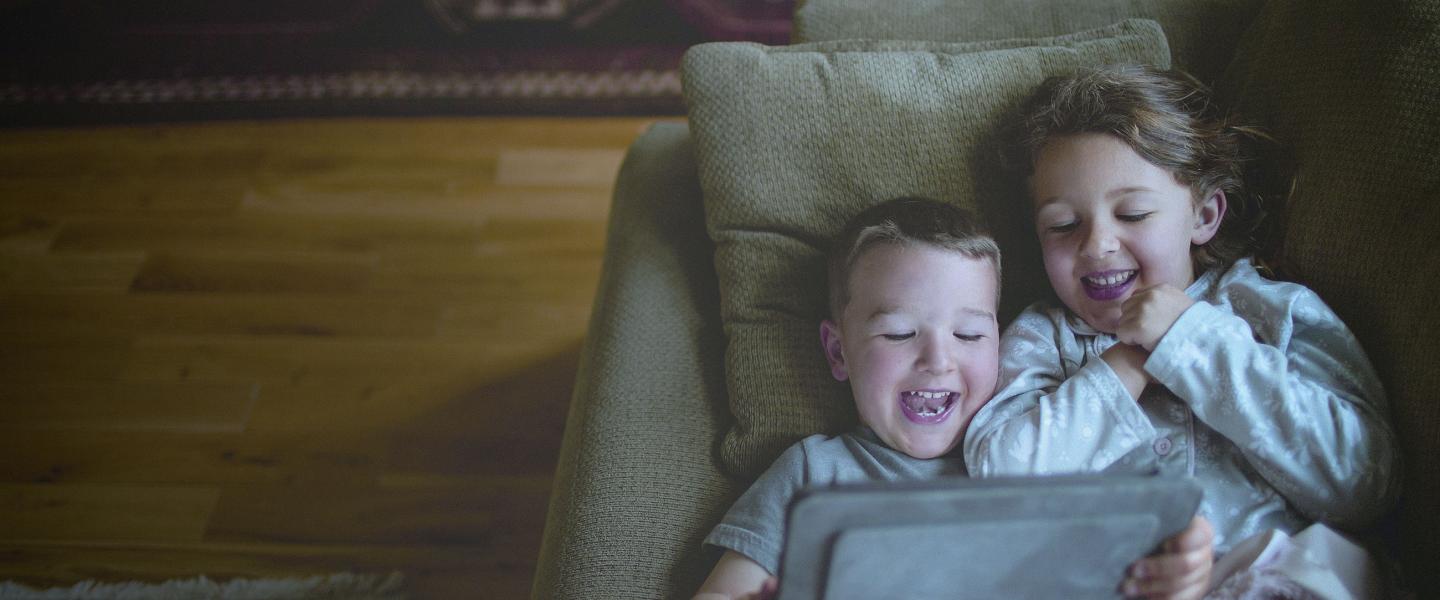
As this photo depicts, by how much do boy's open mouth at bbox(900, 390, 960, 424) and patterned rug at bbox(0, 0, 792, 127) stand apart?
1.63 meters

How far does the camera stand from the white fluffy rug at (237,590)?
1549 mm

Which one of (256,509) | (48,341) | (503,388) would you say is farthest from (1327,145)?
(48,341)

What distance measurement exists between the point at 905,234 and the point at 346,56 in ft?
6.41

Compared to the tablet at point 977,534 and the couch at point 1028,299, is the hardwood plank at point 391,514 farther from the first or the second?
the tablet at point 977,534

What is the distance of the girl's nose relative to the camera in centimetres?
107

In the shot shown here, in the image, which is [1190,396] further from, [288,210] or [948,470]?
[288,210]

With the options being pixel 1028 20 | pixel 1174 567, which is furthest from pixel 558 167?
pixel 1174 567

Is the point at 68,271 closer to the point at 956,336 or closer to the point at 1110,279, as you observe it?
the point at 956,336

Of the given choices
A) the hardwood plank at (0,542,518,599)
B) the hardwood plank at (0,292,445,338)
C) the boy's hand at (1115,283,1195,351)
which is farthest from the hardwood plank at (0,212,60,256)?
the boy's hand at (1115,283,1195,351)

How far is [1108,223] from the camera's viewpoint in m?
1.08

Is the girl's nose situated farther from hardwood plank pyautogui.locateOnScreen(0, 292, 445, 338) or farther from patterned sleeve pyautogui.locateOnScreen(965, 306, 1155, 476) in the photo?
hardwood plank pyautogui.locateOnScreen(0, 292, 445, 338)

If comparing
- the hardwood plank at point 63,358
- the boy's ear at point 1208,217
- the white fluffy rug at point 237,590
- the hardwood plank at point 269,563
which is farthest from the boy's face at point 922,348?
the hardwood plank at point 63,358

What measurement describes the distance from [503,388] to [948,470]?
3.39 ft

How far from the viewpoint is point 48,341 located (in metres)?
1.99
